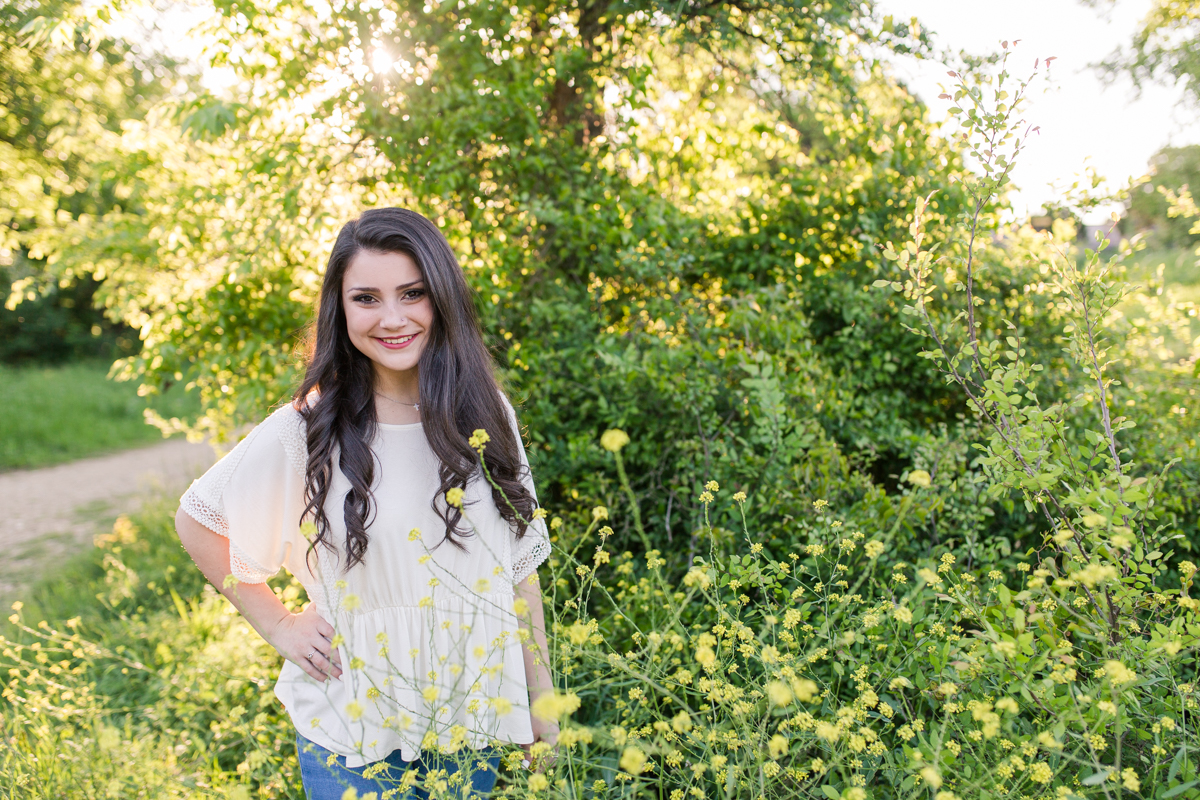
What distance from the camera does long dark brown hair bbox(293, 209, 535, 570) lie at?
166cm

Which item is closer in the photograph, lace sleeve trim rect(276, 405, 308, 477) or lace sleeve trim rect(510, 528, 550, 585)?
lace sleeve trim rect(276, 405, 308, 477)

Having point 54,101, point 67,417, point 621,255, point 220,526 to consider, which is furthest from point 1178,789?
point 67,417

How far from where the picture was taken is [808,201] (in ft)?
11.4

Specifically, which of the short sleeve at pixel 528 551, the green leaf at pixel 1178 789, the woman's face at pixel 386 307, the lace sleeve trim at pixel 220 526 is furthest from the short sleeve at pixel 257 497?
the green leaf at pixel 1178 789

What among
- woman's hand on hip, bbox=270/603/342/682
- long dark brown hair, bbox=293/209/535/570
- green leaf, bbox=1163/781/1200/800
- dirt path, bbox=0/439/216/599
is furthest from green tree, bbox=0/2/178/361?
green leaf, bbox=1163/781/1200/800

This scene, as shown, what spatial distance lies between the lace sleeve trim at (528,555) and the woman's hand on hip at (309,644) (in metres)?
0.46

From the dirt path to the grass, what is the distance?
45 centimetres

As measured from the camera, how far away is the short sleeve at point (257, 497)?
165 centimetres

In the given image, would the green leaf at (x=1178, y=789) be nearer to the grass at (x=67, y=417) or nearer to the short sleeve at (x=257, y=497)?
the short sleeve at (x=257, y=497)

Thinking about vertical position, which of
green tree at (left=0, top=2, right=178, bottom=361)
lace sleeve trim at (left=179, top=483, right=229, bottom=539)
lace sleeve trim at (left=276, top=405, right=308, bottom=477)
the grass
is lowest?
the grass

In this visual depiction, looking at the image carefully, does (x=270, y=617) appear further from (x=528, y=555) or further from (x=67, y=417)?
(x=67, y=417)

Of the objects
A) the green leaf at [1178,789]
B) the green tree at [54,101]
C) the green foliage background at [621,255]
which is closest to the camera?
the green leaf at [1178,789]

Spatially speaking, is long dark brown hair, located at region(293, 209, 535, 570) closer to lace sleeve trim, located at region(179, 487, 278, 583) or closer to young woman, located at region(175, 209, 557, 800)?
young woman, located at region(175, 209, 557, 800)

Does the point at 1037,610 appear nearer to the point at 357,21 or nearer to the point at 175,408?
the point at 357,21
